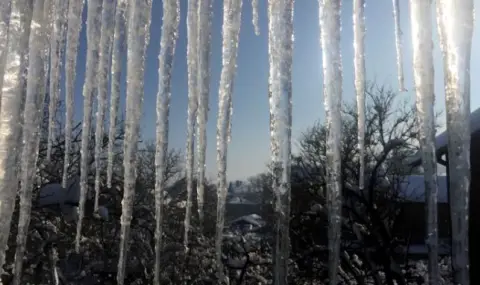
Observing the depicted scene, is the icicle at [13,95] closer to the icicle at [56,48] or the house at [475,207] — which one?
the icicle at [56,48]

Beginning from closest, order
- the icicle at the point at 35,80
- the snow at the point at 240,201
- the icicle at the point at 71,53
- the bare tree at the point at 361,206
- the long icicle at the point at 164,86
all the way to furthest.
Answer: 1. the icicle at the point at 35,80
2. the long icicle at the point at 164,86
3. the icicle at the point at 71,53
4. the bare tree at the point at 361,206
5. the snow at the point at 240,201

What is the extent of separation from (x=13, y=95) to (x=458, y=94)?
1336 millimetres

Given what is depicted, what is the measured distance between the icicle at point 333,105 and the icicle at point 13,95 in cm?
96

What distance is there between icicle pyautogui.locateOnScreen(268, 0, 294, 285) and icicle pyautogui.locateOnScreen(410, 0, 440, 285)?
41cm

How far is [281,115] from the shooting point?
4.81 feet

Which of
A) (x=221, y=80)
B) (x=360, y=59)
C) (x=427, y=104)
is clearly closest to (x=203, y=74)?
(x=221, y=80)

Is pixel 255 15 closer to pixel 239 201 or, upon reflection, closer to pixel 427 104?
pixel 427 104

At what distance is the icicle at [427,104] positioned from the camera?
1505mm

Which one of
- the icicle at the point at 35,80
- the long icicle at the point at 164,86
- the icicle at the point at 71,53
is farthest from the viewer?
the icicle at the point at 71,53

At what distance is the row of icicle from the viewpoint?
142cm

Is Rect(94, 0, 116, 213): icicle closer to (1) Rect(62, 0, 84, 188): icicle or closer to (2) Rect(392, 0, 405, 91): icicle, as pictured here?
(1) Rect(62, 0, 84, 188): icicle

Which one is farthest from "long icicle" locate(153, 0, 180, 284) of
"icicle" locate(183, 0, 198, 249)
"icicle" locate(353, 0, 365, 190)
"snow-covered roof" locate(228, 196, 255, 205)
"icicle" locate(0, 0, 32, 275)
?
"snow-covered roof" locate(228, 196, 255, 205)

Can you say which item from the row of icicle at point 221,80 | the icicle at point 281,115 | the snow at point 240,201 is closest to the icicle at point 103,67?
the row of icicle at point 221,80

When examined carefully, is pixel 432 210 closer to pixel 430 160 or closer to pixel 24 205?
pixel 430 160
